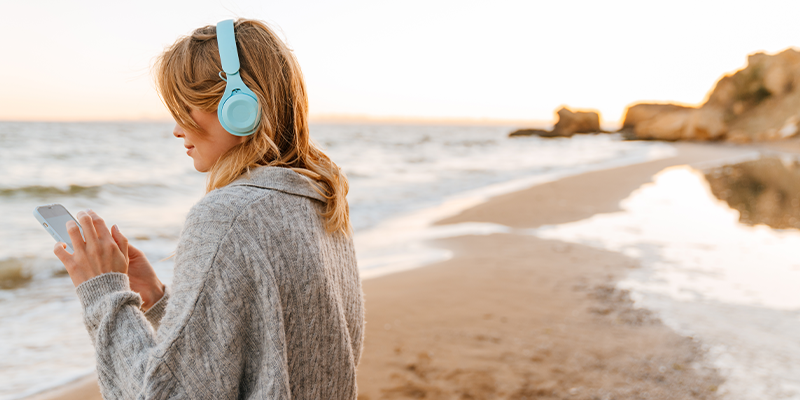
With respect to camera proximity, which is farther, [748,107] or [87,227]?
[748,107]

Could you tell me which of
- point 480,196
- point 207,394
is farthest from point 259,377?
point 480,196

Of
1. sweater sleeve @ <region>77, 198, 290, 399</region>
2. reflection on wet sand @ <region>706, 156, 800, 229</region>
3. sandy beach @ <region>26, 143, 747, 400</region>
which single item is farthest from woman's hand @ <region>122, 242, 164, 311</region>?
reflection on wet sand @ <region>706, 156, 800, 229</region>

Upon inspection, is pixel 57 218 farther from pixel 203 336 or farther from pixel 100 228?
pixel 203 336

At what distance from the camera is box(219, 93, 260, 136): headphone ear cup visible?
110 centimetres

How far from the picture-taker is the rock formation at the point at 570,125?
193 feet

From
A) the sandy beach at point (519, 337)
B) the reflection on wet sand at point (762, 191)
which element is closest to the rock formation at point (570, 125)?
the reflection on wet sand at point (762, 191)

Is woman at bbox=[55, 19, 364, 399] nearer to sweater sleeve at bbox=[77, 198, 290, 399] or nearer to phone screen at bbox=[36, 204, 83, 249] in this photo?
sweater sleeve at bbox=[77, 198, 290, 399]

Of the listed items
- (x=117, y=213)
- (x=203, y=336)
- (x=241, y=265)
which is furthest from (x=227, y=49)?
(x=117, y=213)

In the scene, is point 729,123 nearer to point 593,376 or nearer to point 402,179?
point 402,179

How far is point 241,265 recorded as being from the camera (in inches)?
38.5

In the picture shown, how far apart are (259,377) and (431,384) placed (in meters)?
2.14

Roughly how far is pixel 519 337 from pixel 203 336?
300cm

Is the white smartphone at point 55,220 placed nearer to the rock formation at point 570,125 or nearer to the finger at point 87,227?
the finger at point 87,227

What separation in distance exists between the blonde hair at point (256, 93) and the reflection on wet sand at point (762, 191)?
26.3 feet
